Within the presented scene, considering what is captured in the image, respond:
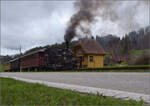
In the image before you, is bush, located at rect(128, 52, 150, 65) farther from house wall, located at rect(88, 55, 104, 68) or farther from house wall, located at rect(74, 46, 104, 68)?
house wall, located at rect(88, 55, 104, 68)

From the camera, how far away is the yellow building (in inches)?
1097

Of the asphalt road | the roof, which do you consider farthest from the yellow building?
the asphalt road

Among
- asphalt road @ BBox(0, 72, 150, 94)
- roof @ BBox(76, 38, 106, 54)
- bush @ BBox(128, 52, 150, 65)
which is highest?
roof @ BBox(76, 38, 106, 54)

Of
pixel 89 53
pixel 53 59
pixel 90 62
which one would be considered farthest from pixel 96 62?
pixel 53 59

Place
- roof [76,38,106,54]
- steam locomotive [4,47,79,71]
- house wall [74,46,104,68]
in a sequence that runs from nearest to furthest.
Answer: steam locomotive [4,47,79,71]
house wall [74,46,104,68]
roof [76,38,106,54]

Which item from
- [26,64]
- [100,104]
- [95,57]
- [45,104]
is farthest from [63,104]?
[95,57]

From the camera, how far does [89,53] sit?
27.7 metres

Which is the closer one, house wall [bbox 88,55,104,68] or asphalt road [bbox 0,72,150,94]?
asphalt road [bbox 0,72,150,94]

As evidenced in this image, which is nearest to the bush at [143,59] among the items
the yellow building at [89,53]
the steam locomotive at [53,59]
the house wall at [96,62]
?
the steam locomotive at [53,59]

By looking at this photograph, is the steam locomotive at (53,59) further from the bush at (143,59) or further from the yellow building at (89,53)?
the bush at (143,59)

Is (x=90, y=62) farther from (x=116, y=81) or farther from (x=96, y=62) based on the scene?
(x=116, y=81)

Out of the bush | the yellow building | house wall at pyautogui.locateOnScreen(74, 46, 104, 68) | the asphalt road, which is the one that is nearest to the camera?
the asphalt road

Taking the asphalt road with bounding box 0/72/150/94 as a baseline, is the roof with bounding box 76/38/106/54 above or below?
above

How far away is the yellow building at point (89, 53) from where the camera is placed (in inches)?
1097
